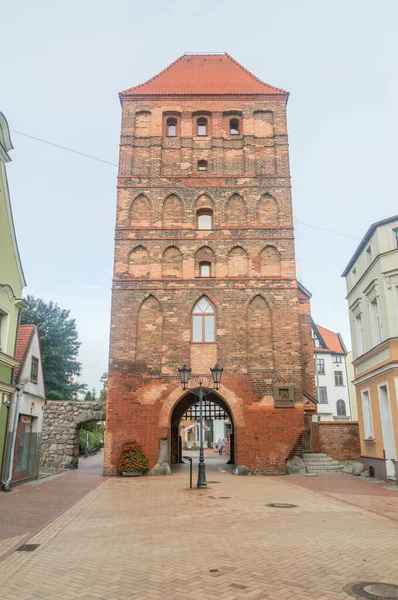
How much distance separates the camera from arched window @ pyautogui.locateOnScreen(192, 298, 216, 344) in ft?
70.6

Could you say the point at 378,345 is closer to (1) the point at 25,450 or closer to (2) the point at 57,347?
(1) the point at 25,450

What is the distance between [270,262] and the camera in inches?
883

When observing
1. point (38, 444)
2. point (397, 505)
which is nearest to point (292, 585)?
point (397, 505)

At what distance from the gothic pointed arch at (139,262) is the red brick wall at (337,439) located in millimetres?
Answer: 11218

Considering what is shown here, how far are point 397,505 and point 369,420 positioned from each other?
8878 millimetres

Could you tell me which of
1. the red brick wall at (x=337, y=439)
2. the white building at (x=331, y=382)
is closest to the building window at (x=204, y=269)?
the red brick wall at (x=337, y=439)

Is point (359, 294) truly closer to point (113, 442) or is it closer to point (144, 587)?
point (113, 442)

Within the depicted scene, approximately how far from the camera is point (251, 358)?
834 inches

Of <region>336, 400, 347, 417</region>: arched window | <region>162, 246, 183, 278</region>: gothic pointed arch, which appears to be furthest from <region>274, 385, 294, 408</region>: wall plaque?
<region>336, 400, 347, 417</region>: arched window

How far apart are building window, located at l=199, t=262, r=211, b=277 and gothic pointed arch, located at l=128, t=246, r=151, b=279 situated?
243 cm

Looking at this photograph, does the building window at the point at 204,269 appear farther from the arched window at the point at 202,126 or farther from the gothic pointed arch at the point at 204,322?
the arched window at the point at 202,126

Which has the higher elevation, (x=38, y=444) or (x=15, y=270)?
(x=15, y=270)

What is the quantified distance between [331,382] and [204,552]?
160 ft

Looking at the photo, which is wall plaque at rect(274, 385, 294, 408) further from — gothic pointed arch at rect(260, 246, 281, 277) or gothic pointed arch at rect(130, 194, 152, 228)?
gothic pointed arch at rect(130, 194, 152, 228)
